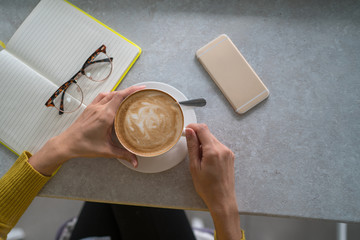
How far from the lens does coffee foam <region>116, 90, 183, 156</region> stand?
0.64m

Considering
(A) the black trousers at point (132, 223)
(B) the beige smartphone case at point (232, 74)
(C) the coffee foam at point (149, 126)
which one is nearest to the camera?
(C) the coffee foam at point (149, 126)

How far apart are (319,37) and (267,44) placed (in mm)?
181

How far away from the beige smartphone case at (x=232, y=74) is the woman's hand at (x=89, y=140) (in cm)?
27

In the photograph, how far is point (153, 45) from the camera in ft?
2.63

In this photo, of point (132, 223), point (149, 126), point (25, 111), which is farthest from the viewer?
point (132, 223)

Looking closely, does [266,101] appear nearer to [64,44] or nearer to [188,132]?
[188,132]

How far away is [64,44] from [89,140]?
364mm

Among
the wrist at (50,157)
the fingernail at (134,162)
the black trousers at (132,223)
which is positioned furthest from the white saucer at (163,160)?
the black trousers at (132,223)

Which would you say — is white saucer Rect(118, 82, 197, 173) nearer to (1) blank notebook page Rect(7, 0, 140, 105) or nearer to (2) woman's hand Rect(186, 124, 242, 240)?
(2) woman's hand Rect(186, 124, 242, 240)

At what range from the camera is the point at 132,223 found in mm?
1017

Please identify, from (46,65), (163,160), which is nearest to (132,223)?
(163,160)

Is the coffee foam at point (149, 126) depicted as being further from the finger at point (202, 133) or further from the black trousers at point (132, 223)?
the black trousers at point (132, 223)

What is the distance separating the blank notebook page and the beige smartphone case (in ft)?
0.83

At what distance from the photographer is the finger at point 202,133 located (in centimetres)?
70
